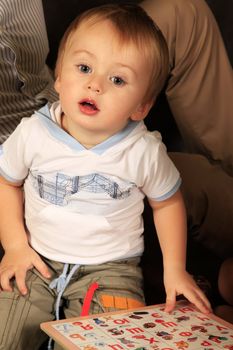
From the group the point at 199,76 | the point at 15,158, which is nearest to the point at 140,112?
the point at 15,158

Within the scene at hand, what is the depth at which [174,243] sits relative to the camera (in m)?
1.12

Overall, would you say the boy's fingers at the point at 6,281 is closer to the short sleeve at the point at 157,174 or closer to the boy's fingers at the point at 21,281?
the boy's fingers at the point at 21,281

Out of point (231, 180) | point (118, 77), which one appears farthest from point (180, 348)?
point (231, 180)

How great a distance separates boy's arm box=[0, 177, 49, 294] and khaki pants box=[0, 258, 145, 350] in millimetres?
17

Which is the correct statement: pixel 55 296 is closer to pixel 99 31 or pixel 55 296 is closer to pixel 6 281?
pixel 6 281

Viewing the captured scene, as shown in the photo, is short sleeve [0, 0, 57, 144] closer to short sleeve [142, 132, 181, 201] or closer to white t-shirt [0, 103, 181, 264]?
white t-shirt [0, 103, 181, 264]

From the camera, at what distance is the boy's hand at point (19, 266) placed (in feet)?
3.59

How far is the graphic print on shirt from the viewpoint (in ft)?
3.51

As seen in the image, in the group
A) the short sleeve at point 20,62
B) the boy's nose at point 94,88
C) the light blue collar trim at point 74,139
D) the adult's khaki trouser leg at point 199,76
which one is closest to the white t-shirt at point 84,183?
the light blue collar trim at point 74,139

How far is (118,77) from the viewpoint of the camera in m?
1.03

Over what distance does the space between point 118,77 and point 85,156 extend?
136 millimetres

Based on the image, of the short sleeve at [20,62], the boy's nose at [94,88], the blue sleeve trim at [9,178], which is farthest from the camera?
the short sleeve at [20,62]

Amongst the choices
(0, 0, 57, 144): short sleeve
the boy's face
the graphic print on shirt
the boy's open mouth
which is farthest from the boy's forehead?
(0, 0, 57, 144): short sleeve

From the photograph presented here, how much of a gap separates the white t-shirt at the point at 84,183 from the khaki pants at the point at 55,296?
0.02 metres
